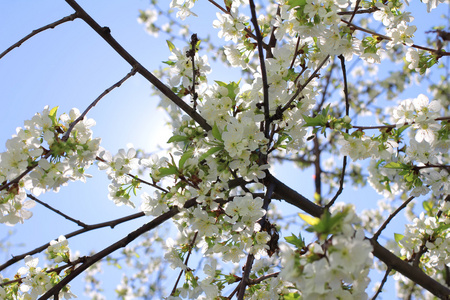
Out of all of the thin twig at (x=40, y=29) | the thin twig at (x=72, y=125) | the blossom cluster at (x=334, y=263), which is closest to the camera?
the blossom cluster at (x=334, y=263)

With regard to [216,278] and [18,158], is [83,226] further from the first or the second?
[216,278]

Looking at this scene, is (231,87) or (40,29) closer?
(40,29)

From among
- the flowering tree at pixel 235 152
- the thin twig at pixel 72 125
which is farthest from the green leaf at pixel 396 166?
the thin twig at pixel 72 125

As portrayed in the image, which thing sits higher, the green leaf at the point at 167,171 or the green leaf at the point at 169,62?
the green leaf at the point at 169,62

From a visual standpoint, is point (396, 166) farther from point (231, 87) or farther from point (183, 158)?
point (183, 158)

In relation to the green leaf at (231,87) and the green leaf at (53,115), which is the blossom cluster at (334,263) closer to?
the green leaf at (231,87)

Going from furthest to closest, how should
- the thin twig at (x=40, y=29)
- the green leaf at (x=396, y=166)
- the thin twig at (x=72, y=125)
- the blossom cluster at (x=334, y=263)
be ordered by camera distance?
the green leaf at (x=396, y=166) → the thin twig at (x=40, y=29) → the thin twig at (x=72, y=125) → the blossom cluster at (x=334, y=263)

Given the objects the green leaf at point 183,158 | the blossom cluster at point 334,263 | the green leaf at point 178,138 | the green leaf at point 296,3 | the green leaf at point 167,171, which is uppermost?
the green leaf at point 296,3

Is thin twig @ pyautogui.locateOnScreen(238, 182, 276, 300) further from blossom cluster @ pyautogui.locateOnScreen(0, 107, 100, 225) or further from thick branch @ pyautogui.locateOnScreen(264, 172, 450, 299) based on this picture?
blossom cluster @ pyautogui.locateOnScreen(0, 107, 100, 225)

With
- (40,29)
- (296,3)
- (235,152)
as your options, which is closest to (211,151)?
(235,152)

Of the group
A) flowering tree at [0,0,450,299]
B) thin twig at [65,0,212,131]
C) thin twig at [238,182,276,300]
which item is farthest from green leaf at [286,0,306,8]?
thin twig at [238,182,276,300]

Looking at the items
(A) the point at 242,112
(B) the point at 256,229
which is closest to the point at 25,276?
(B) the point at 256,229

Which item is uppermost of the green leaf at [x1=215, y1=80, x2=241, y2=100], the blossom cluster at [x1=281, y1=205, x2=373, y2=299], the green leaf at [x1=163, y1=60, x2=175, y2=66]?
the green leaf at [x1=163, y1=60, x2=175, y2=66]

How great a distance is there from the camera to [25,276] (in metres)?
1.99
